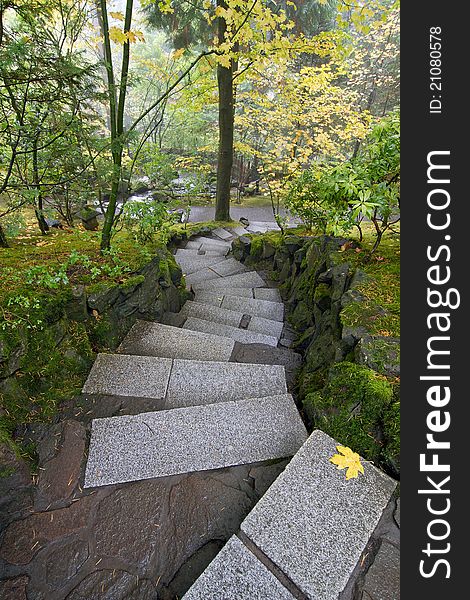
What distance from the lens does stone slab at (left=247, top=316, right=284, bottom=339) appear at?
3.71 meters

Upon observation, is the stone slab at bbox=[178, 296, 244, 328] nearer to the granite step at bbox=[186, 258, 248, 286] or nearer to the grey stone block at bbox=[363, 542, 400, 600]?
the granite step at bbox=[186, 258, 248, 286]

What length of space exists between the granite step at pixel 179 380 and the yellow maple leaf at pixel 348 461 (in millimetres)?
845

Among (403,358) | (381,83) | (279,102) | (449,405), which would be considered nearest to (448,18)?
(403,358)

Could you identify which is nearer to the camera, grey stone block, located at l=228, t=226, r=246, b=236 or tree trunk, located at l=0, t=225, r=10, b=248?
tree trunk, located at l=0, t=225, r=10, b=248

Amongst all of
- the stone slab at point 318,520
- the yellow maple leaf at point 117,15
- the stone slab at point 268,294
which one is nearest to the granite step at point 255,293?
the stone slab at point 268,294

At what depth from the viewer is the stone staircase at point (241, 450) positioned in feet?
4.07

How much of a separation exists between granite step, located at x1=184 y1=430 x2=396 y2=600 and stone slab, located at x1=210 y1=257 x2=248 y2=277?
4.43 metres

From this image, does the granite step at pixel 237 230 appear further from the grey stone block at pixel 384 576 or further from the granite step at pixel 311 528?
the grey stone block at pixel 384 576

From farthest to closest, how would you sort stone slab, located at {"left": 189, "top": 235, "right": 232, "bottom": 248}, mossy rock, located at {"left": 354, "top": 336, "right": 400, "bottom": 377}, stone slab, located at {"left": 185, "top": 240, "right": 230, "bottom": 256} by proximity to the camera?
stone slab, located at {"left": 189, "top": 235, "right": 232, "bottom": 248}
stone slab, located at {"left": 185, "top": 240, "right": 230, "bottom": 256}
mossy rock, located at {"left": 354, "top": 336, "right": 400, "bottom": 377}

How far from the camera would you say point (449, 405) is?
4.34 ft

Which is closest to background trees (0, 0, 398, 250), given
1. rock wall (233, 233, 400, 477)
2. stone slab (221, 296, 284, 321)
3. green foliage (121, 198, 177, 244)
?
green foliage (121, 198, 177, 244)

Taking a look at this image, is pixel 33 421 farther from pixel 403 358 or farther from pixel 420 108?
pixel 420 108

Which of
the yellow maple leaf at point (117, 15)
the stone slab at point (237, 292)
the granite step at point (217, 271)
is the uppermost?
the yellow maple leaf at point (117, 15)

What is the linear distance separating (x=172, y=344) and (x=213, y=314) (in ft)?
3.53
